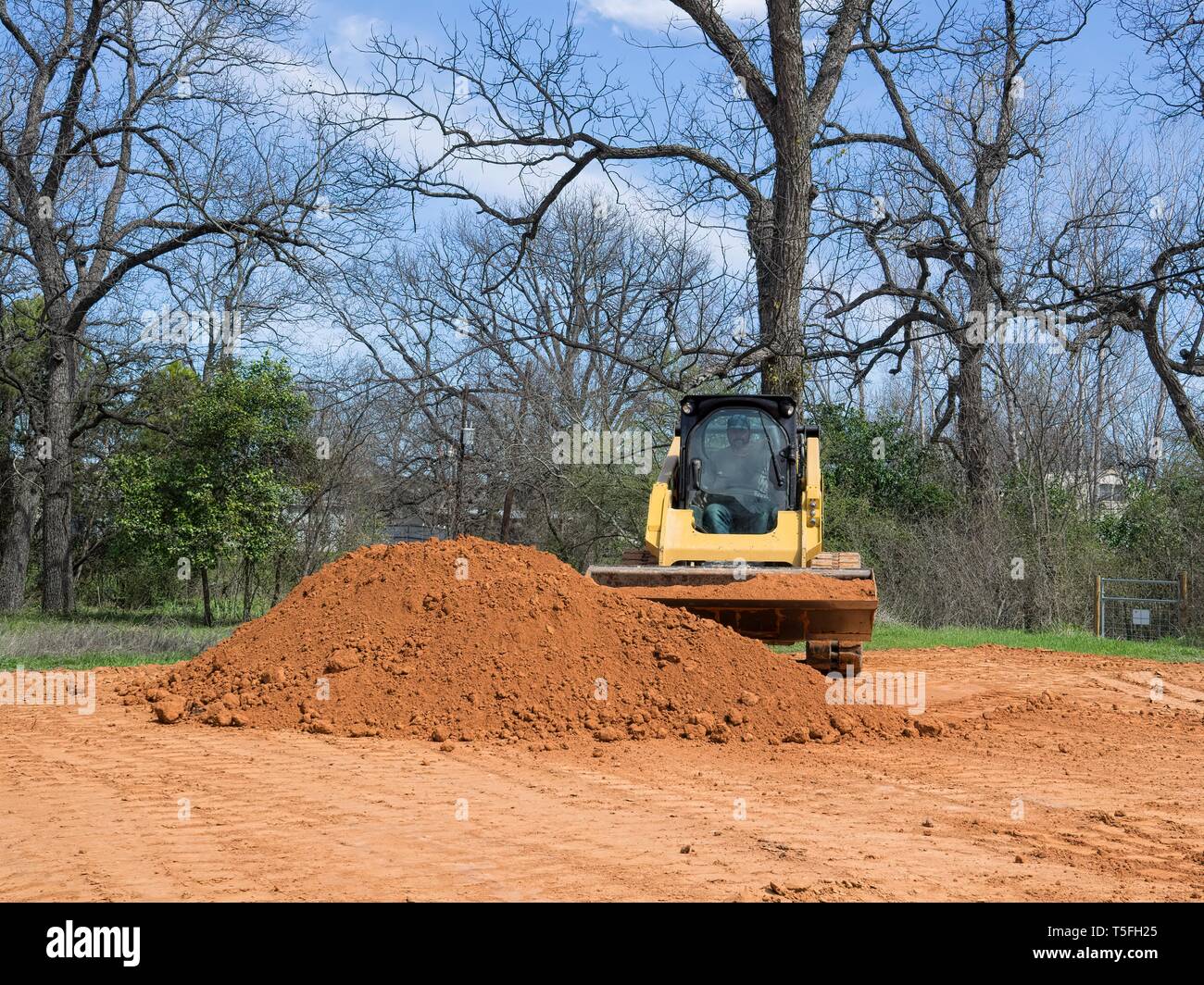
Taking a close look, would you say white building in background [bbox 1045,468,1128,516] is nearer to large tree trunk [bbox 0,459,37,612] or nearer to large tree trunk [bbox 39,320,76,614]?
large tree trunk [bbox 39,320,76,614]

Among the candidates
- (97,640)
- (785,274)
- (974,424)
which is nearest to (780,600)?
(785,274)

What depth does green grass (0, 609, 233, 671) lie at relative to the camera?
13.5m

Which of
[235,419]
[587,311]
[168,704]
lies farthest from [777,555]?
[587,311]

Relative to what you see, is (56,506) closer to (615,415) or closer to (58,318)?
(58,318)

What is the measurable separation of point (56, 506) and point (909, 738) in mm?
18581

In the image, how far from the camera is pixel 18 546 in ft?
74.1

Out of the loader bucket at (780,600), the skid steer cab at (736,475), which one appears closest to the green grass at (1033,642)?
the skid steer cab at (736,475)

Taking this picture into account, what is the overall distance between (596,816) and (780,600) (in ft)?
13.1

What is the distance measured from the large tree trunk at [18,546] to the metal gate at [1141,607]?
829 inches

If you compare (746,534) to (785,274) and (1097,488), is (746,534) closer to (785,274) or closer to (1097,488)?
(785,274)

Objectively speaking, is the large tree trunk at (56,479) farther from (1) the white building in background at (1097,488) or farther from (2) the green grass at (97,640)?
(1) the white building in background at (1097,488)

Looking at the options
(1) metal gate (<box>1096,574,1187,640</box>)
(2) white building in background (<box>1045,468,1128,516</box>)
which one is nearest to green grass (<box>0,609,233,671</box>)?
(1) metal gate (<box>1096,574,1187,640</box>)

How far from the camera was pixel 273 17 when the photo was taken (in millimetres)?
21297

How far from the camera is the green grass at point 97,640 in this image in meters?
13.5
